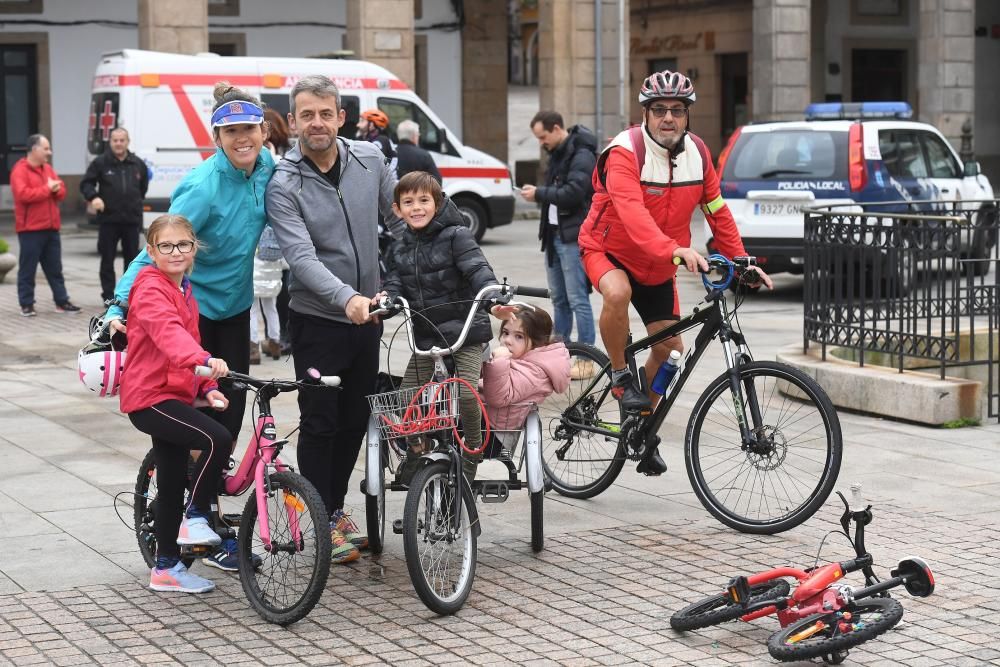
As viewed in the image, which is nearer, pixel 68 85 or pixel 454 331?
pixel 454 331

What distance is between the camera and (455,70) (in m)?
32.2

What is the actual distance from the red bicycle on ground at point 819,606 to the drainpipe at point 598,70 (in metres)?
23.3

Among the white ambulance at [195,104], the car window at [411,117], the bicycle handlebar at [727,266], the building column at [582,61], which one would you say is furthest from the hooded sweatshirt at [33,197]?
the building column at [582,61]

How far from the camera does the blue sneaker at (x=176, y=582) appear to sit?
5.91 metres

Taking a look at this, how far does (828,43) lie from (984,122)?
16.5 ft

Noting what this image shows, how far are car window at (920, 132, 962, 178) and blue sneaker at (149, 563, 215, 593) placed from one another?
12.8 meters

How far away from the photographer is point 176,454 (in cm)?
586

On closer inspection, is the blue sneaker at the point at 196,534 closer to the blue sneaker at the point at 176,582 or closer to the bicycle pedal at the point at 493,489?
the blue sneaker at the point at 176,582

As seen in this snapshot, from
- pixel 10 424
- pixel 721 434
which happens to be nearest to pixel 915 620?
pixel 721 434

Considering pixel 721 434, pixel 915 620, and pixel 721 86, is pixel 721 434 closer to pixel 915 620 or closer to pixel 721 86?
pixel 915 620

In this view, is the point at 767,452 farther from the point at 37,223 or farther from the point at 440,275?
the point at 37,223

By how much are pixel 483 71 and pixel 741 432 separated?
26.6 metres

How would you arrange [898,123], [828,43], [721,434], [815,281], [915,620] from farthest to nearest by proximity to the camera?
1. [828,43]
2. [898,123]
3. [815,281]
4. [721,434]
5. [915,620]

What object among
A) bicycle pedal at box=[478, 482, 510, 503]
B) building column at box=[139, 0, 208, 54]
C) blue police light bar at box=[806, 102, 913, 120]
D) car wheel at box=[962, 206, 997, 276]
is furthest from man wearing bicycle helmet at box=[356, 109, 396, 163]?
building column at box=[139, 0, 208, 54]
